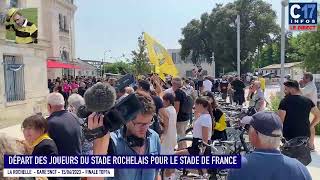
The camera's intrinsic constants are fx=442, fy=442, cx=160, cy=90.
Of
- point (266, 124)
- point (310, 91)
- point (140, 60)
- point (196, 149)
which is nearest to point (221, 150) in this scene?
point (196, 149)

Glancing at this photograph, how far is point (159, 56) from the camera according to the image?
393 inches

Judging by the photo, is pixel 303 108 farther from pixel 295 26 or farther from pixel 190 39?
pixel 190 39

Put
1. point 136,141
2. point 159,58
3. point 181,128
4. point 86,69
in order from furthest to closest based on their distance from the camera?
point 86,69 → point 159,58 → point 181,128 → point 136,141

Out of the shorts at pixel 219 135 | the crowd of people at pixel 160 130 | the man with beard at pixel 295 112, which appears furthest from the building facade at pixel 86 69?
the man with beard at pixel 295 112

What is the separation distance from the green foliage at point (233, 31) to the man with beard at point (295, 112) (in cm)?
4709

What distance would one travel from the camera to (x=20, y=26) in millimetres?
18984

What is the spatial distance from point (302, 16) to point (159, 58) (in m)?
5.60

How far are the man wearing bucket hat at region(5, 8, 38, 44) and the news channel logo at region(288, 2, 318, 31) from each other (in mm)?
10986

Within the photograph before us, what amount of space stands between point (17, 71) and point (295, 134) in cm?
1634

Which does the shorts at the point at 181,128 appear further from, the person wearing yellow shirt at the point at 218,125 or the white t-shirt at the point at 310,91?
the white t-shirt at the point at 310,91

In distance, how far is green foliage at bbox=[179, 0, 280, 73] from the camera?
53.8 meters

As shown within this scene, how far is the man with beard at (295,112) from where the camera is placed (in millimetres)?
6801

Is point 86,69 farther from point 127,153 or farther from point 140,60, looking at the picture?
point 127,153

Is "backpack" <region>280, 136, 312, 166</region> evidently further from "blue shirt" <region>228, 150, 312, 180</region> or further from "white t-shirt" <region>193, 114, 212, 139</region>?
"blue shirt" <region>228, 150, 312, 180</region>
